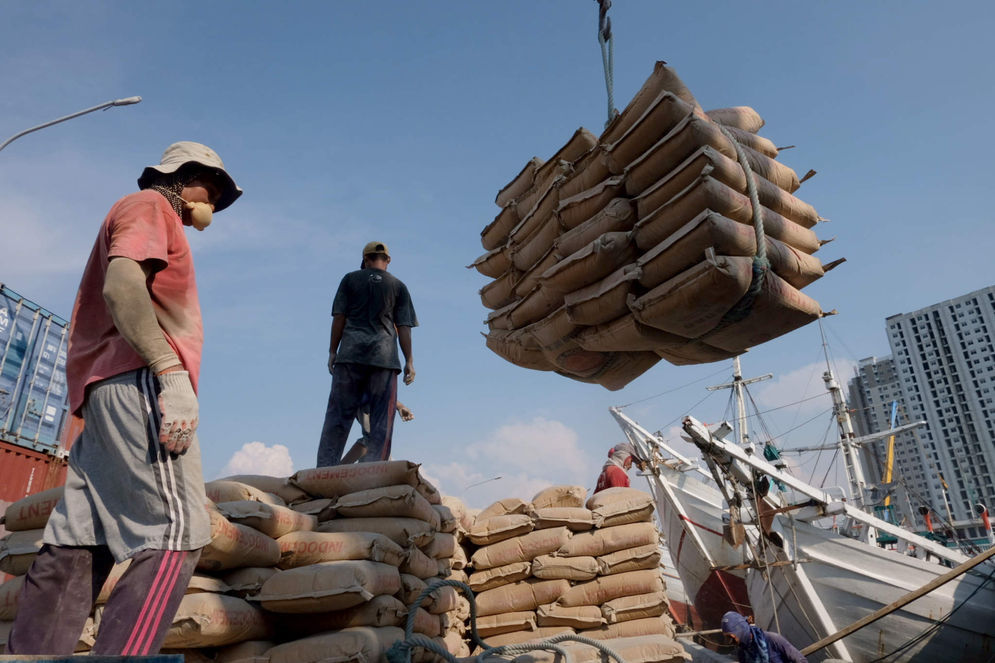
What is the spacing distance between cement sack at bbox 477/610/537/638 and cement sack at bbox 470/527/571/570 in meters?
0.35

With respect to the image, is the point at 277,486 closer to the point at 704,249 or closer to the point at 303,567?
the point at 303,567

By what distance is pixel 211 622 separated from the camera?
2.31 m

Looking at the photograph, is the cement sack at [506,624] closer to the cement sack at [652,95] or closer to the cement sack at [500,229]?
the cement sack at [500,229]

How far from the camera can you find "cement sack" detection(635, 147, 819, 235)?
269cm

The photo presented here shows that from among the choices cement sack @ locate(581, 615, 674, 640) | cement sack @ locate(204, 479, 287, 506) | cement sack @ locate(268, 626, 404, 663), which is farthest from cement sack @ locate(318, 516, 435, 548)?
cement sack @ locate(581, 615, 674, 640)

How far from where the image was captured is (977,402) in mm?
51500

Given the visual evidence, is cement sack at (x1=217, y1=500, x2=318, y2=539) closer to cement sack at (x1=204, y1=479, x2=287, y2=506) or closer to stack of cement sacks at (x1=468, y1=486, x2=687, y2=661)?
cement sack at (x1=204, y1=479, x2=287, y2=506)

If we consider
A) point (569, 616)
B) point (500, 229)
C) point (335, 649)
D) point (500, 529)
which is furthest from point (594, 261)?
point (569, 616)

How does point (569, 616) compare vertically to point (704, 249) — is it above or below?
below

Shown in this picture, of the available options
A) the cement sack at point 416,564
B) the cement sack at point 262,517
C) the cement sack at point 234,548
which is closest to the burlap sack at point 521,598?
the cement sack at point 416,564

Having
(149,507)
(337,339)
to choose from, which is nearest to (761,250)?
(149,507)

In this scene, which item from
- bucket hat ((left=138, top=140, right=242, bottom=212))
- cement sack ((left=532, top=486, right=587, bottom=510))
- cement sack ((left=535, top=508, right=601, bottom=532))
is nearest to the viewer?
bucket hat ((left=138, top=140, right=242, bottom=212))

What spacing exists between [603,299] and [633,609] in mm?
2580

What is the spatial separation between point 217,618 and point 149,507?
35.5 inches
